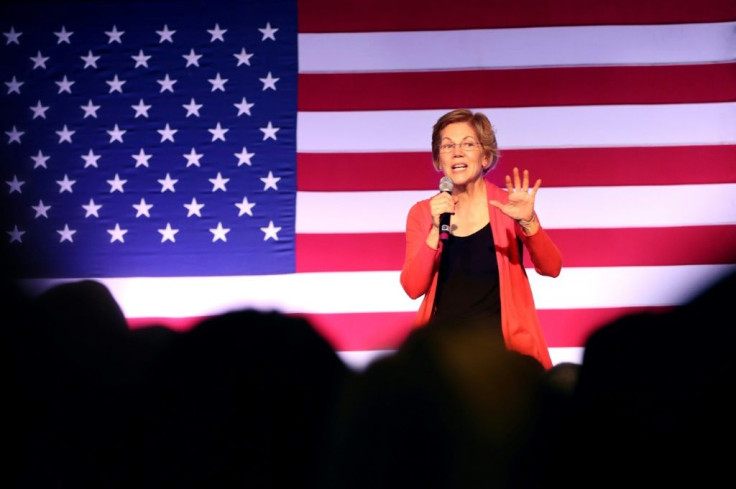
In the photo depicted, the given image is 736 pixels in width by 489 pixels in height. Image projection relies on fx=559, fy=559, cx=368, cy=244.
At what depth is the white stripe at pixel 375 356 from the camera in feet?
7.92

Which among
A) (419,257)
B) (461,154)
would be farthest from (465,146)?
(419,257)

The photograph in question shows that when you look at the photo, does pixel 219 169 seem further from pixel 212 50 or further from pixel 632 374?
pixel 632 374

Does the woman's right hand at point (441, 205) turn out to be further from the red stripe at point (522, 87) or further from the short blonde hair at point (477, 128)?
the red stripe at point (522, 87)

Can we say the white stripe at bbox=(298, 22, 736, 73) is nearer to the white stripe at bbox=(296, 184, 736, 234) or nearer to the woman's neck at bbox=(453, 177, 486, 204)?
the white stripe at bbox=(296, 184, 736, 234)

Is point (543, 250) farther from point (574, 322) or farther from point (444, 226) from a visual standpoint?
point (574, 322)

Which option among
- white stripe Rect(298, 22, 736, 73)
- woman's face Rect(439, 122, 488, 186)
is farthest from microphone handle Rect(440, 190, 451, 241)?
white stripe Rect(298, 22, 736, 73)

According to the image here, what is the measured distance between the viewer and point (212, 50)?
100 inches

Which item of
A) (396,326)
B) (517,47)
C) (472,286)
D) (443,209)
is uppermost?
(517,47)

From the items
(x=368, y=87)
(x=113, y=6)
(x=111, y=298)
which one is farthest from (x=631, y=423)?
(x=113, y=6)

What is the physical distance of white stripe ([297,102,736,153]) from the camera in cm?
244

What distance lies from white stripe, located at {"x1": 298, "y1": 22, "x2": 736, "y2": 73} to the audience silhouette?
1032mm

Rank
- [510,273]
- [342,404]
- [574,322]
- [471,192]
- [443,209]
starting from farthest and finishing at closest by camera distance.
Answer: [574,322] → [342,404] → [471,192] → [510,273] → [443,209]

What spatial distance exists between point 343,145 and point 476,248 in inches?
38.8

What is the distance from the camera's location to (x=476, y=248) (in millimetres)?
1757
